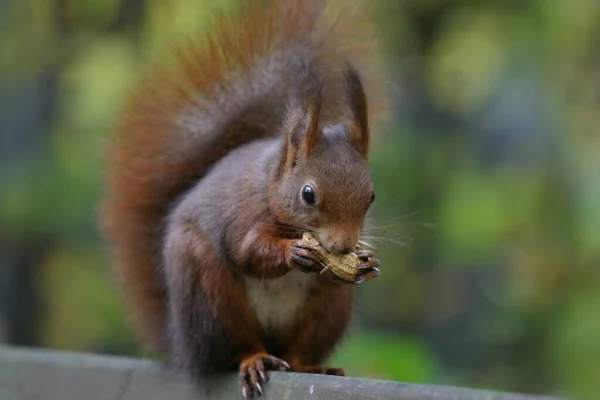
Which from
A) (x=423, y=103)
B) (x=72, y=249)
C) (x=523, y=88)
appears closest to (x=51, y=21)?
(x=72, y=249)

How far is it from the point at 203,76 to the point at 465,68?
1.73 meters

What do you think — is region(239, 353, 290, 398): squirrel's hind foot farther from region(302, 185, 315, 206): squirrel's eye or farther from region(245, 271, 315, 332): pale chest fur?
region(302, 185, 315, 206): squirrel's eye

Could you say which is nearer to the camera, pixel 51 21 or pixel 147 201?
pixel 147 201

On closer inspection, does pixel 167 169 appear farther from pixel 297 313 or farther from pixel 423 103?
pixel 423 103

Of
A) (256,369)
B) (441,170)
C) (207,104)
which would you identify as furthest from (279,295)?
(441,170)

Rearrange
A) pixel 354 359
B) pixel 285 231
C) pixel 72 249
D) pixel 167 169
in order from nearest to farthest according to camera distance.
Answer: pixel 285 231
pixel 167 169
pixel 354 359
pixel 72 249

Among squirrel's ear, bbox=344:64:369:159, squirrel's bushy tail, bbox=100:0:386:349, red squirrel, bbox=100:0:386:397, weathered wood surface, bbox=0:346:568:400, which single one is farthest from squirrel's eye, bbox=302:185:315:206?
squirrel's bushy tail, bbox=100:0:386:349

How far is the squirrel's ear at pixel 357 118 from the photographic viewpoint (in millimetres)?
1762

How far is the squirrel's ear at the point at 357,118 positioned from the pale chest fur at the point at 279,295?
0.25 meters

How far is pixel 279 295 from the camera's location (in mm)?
1849

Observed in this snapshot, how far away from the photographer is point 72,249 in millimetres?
3908

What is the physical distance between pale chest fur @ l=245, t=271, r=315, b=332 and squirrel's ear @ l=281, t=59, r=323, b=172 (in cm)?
22

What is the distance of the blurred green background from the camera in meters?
3.27

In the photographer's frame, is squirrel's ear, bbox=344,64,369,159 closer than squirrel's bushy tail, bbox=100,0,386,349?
Yes
